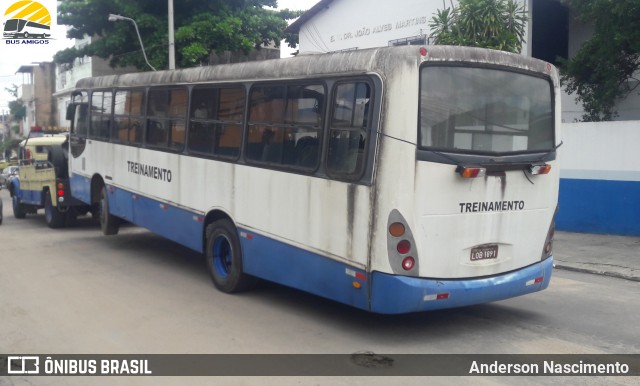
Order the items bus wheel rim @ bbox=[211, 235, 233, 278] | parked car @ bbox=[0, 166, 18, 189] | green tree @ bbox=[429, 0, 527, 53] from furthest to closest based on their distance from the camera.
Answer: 1. parked car @ bbox=[0, 166, 18, 189]
2. green tree @ bbox=[429, 0, 527, 53]
3. bus wheel rim @ bbox=[211, 235, 233, 278]

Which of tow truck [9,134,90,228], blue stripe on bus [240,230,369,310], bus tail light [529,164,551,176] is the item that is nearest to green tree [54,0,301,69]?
tow truck [9,134,90,228]

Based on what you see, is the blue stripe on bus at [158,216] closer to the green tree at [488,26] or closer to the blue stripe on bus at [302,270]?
the blue stripe on bus at [302,270]

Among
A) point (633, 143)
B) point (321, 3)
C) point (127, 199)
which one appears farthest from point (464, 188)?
point (321, 3)

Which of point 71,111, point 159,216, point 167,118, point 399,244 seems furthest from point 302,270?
point 71,111

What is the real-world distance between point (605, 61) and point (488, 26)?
268 cm

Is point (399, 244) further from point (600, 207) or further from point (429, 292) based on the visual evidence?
point (600, 207)

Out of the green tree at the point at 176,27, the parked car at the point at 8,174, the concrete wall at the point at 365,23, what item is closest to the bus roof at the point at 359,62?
the concrete wall at the point at 365,23

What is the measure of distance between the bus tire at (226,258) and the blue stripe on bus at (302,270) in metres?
0.24

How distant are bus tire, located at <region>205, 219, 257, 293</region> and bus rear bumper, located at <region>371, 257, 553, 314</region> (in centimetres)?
262

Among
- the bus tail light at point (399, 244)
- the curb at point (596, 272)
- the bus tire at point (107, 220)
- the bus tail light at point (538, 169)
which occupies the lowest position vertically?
the curb at point (596, 272)

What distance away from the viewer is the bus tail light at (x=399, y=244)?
20.5 feet

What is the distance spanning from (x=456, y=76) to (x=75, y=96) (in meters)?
9.90

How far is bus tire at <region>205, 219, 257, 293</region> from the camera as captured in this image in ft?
28.0

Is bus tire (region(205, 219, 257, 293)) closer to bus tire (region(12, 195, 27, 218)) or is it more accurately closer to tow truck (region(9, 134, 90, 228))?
tow truck (region(9, 134, 90, 228))
